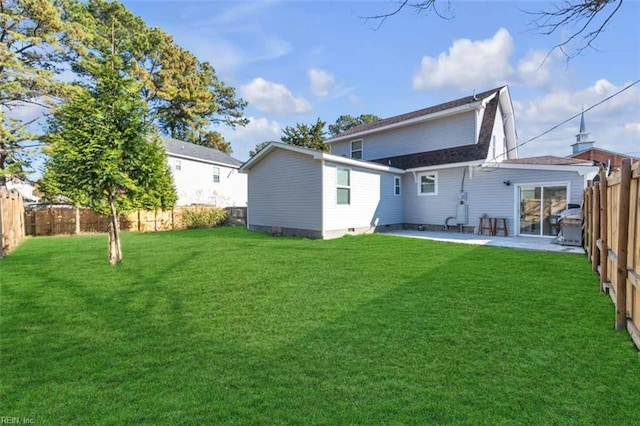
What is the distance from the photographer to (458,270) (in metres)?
6.38

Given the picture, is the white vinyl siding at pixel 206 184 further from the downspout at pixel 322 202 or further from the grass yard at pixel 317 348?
the grass yard at pixel 317 348

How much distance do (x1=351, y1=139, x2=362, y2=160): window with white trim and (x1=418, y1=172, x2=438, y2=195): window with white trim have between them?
180 inches

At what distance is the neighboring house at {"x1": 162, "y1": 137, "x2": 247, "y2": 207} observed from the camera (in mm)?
21891

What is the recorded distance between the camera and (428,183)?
47.2ft

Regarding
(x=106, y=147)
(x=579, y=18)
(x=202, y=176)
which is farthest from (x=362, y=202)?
(x=202, y=176)

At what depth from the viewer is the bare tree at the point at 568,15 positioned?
3297mm

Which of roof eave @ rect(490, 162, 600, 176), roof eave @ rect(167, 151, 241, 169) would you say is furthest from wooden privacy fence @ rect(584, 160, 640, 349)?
roof eave @ rect(167, 151, 241, 169)

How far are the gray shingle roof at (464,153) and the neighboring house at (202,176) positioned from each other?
14.7 metres

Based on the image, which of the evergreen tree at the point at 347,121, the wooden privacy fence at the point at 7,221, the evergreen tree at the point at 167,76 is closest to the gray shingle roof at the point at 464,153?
the wooden privacy fence at the point at 7,221

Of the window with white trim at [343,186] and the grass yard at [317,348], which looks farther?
the window with white trim at [343,186]

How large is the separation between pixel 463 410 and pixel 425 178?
13.2m

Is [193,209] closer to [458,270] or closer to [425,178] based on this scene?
[425,178]

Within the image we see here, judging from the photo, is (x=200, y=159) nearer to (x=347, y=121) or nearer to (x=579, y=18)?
(x=579, y=18)

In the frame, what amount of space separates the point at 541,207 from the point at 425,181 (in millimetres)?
4557
